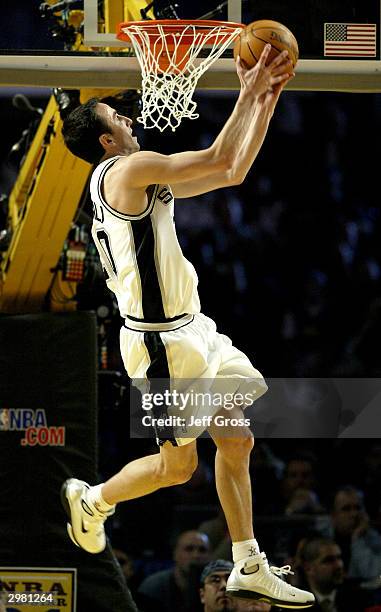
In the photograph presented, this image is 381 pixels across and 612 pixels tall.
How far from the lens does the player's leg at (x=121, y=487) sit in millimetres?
5770

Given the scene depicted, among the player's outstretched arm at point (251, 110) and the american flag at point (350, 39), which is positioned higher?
the american flag at point (350, 39)

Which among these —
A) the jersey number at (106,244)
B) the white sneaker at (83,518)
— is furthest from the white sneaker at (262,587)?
the jersey number at (106,244)

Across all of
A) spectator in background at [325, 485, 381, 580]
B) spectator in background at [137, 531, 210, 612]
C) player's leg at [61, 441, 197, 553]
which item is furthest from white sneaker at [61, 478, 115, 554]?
spectator in background at [325, 485, 381, 580]

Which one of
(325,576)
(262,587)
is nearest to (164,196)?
(262,587)

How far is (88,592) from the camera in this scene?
8.75m

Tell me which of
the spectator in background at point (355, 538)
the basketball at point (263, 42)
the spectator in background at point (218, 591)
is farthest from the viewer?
the spectator in background at point (355, 538)

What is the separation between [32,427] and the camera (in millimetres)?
8789

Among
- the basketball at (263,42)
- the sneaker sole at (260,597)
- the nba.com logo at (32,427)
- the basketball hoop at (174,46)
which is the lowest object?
the sneaker sole at (260,597)

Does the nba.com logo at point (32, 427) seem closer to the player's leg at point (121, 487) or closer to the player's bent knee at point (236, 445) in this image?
the player's leg at point (121, 487)

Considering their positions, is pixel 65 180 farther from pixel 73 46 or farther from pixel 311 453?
pixel 311 453

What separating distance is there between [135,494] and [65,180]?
2.80 m

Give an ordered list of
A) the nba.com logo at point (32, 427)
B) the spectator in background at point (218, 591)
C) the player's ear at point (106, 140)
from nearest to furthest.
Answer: the player's ear at point (106, 140) < the spectator in background at point (218, 591) < the nba.com logo at point (32, 427)

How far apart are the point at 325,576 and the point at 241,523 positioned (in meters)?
3.40

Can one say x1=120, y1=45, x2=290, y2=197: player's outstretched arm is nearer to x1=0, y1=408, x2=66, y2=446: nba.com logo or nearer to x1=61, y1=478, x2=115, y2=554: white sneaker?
x1=61, y1=478, x2=115, y2=554: white sneaker
